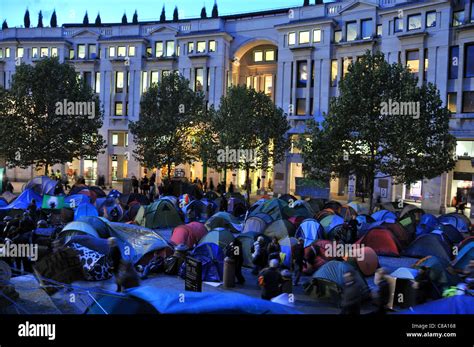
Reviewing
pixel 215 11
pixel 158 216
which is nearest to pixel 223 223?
pixel 158 216

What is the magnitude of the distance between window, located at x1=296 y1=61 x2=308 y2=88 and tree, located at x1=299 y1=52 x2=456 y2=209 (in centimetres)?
1495

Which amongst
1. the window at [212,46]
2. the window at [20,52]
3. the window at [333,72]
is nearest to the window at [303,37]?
the window at [333,72]

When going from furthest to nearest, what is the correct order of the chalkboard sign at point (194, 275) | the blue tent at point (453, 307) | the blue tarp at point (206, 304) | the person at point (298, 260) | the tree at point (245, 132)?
the tree at point (245, 132)
the person at point (298, 260)
the chalkboard sign at point (194, 275)
the blue tent at point (453, 307)
the blue tarp at point (206, 304)

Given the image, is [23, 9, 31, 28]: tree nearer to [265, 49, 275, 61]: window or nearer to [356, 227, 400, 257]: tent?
[265, 49, 275, 61]: window

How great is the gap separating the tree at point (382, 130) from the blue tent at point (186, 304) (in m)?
19.7

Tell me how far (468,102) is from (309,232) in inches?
918

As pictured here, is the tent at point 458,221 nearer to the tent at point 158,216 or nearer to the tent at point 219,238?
the tent at point 219,238

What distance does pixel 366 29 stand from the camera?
3781 centimetres

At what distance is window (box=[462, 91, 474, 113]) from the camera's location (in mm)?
32688

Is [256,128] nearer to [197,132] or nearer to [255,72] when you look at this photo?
[197,132]

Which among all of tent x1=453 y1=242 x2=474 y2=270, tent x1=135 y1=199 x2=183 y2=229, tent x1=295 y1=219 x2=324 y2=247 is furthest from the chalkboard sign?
tent x1=135 y1=199 x2=183 y2=229

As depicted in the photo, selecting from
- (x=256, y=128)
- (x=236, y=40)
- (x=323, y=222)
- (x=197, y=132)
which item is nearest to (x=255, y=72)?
(x=236, y=40)

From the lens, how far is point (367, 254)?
45.7ft

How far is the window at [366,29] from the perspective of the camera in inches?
1479
